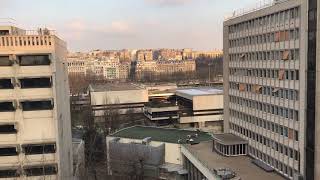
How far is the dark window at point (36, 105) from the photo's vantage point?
29922 millimetres

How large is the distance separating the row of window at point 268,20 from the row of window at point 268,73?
492 cm

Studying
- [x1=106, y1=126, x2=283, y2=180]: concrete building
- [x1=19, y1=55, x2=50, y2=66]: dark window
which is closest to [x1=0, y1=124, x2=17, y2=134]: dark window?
[x1=19, y1=55, x2=50, y2=66]: dark window

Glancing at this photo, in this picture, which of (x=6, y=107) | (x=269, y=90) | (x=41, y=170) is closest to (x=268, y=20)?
(x=269, y=90)

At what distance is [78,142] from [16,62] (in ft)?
88.8

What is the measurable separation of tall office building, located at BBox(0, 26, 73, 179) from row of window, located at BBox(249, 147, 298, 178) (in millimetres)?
21477

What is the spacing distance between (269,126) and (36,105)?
2441 centimetres

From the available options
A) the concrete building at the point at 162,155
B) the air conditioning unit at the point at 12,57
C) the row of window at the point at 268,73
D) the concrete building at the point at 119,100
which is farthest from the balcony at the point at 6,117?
the concrete building at the point at 119,100

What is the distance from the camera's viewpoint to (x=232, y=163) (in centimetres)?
4434

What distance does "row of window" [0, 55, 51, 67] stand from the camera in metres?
29.3

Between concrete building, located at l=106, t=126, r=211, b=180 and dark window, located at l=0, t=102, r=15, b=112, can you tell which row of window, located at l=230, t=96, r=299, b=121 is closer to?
concrete building, located at l=106, t=126, r=211, b=180

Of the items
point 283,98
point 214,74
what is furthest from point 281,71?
point 214,74

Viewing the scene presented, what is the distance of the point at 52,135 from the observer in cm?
3036

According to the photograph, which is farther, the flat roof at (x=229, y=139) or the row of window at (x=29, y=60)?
the flat roof at (x=229, y=139)

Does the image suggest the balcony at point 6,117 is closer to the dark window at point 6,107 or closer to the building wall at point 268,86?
the dark window at point 6,107
